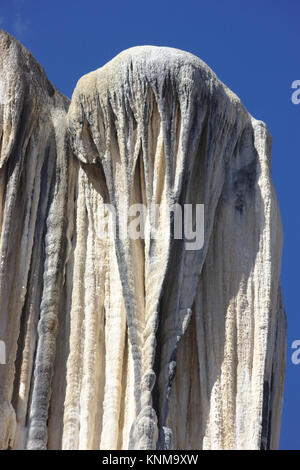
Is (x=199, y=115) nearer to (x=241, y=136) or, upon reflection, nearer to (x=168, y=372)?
(x=241, y=136)

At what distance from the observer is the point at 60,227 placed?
1523cm

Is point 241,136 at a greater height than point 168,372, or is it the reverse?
point 241,136

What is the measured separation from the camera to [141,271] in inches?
582

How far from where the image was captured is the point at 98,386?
14.7 metres

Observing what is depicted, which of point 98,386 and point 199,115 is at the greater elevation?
point 199,115

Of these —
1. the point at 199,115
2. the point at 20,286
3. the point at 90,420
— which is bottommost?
the point at 90,420

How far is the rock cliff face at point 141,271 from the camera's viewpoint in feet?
47.8

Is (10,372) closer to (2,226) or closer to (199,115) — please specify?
(2,226)

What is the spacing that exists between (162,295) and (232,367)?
68 cm

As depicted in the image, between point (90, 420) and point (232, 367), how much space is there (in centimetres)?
101

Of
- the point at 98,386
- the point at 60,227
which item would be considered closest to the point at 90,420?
the point at 98,386

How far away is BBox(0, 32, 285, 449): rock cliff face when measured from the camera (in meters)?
14.6

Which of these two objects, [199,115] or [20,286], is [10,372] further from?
[199,115]

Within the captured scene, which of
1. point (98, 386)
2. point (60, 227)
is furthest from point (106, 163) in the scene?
point (98, 386)
